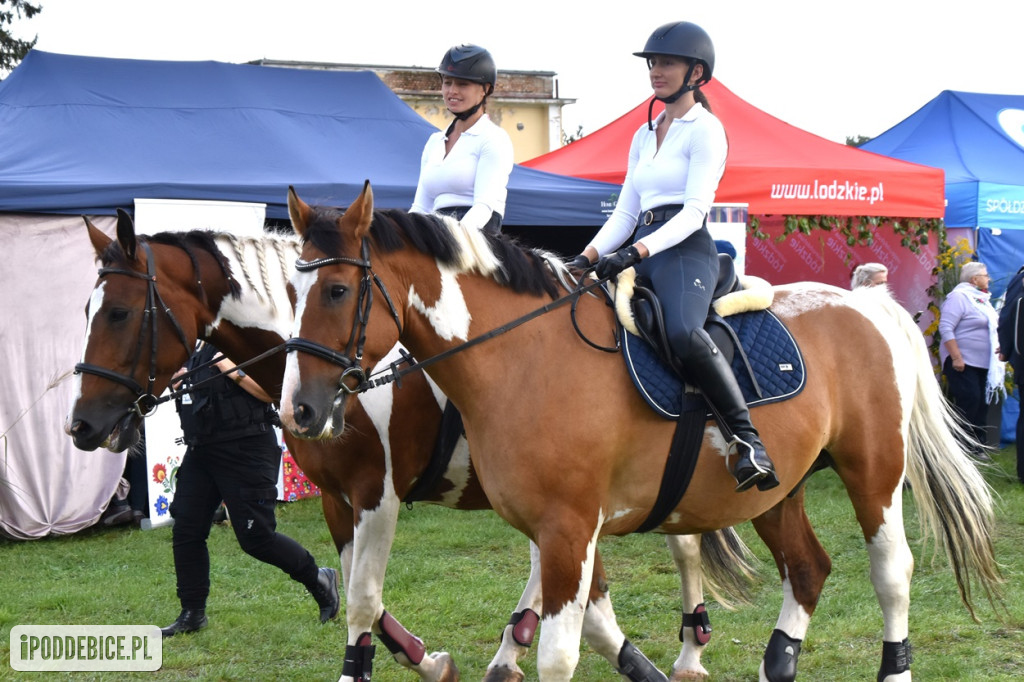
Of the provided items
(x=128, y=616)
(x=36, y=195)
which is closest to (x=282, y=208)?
(x=36, y=195)

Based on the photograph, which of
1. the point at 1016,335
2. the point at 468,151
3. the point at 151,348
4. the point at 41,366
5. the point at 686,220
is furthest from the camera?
the point at 1016,335

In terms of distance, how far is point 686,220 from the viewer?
3.78 metres

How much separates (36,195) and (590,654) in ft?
17.6

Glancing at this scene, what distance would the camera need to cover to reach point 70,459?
8.28m

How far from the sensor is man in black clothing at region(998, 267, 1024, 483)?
377 inches

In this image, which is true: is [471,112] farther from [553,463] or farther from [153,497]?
[153,497]

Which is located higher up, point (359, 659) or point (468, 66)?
point (468, 66)

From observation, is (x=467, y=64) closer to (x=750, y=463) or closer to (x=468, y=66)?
(x=468, y=66)

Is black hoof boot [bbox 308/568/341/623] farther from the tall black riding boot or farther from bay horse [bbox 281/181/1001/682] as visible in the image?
the tall black riding boot

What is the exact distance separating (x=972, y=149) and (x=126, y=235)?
11.6 meters

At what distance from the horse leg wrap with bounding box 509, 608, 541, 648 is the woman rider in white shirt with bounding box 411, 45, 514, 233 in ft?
5.45

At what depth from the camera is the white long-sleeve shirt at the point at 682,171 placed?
378cm

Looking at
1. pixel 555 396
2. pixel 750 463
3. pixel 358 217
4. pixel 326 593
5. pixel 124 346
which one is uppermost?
pixel 358 217

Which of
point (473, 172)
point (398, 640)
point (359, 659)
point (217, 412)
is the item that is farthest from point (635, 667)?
point (217, 412)
